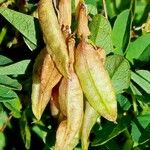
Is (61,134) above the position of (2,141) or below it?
above

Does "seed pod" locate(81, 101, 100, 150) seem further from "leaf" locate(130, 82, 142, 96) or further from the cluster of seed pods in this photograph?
"leaf" locate(130, 82, 142, 96)

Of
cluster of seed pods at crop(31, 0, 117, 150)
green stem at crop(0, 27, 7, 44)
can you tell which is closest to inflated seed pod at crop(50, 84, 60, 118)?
cluster of seed pods at crop(31, 0, 117, 150)

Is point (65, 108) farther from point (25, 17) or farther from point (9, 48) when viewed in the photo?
point (9, 48)

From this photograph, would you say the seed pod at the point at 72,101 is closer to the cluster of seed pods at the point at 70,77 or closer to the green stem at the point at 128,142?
the cluster of seed pods at the point at 70,77

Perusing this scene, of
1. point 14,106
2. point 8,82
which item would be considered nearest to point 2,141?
point 14,106

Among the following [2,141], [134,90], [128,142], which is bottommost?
[2,141]

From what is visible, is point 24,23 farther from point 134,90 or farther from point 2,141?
point 2,141

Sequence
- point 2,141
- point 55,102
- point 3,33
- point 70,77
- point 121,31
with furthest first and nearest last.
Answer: point 2,141
point 3,33
point 121,31
point 55,102
point 70,77
